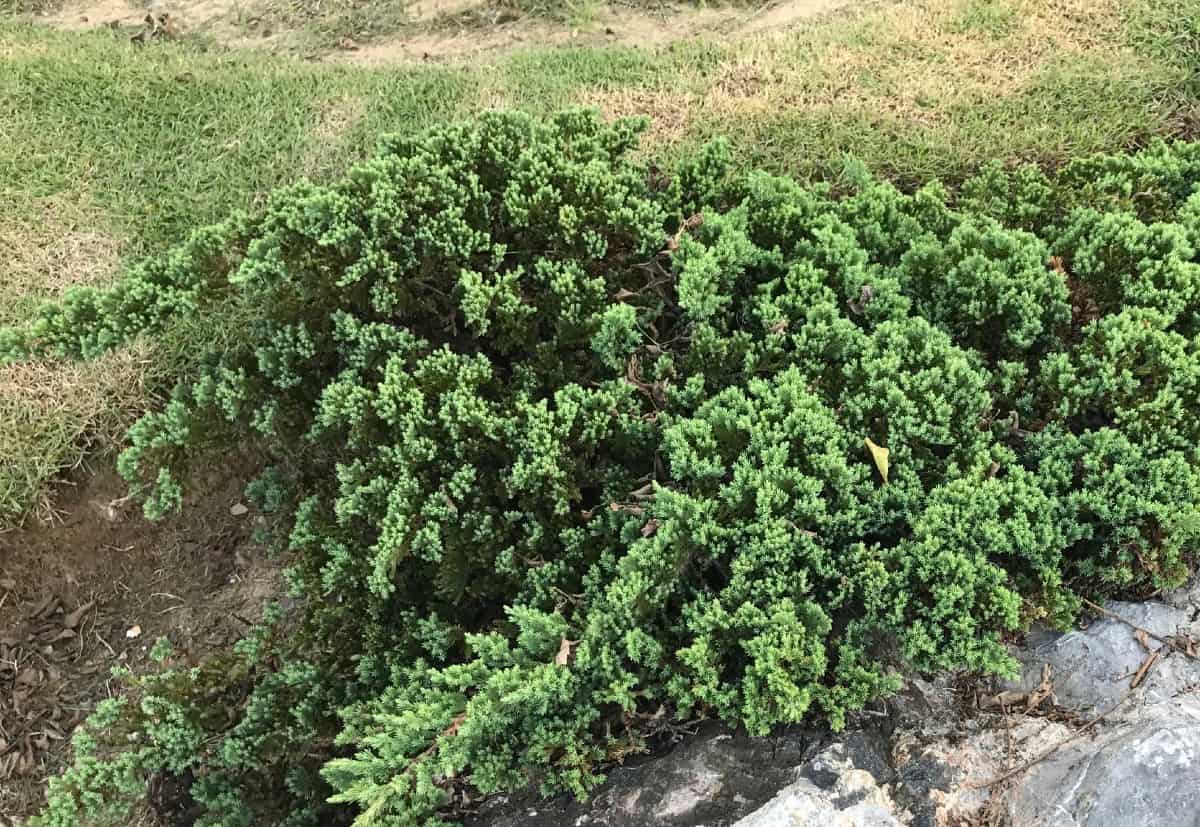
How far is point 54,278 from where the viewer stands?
5.05 m

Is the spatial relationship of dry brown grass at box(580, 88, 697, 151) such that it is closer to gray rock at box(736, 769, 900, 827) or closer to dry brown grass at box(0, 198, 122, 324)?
dry brown grass at box(0, 198, 122, 324)

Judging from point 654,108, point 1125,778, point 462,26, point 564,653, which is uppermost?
point 462,26

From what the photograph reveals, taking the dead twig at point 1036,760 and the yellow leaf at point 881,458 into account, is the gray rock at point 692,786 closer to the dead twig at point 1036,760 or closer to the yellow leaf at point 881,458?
the dead twig at point 1036,760

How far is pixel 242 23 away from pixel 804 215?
564 cm

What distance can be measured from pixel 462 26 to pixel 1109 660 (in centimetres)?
621

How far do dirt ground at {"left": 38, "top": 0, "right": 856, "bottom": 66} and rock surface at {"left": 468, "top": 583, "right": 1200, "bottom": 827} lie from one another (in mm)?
4718

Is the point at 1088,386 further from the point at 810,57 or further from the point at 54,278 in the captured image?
the point at 54,278

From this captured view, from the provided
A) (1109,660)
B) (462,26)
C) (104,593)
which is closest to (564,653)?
(1109,660)

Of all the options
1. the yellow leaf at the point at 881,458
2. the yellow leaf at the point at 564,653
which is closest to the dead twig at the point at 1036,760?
the yellow leaf at the point at 881,458

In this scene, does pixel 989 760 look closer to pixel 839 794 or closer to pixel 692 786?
pixel 839 794

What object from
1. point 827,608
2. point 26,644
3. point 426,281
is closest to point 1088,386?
point 827,608

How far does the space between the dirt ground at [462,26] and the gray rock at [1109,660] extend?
460 cm

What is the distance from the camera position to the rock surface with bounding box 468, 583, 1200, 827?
7.84 ft

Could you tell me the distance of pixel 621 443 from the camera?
325 centimetres
